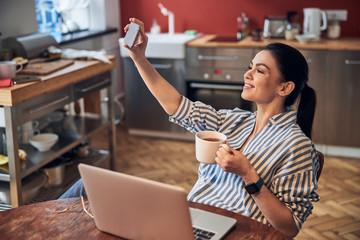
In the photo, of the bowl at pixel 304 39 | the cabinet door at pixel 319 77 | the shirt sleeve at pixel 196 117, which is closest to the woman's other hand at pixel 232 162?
the shirt sleeve at pixel 196 117

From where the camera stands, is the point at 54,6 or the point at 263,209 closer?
the point at 263,209

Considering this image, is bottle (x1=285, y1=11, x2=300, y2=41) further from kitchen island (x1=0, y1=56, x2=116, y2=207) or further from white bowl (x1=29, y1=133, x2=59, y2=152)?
white bowl (x1=29, y1=133, x2=59, y2=152)

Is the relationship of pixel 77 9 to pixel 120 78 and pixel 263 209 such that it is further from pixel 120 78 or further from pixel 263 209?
pixel 263 209

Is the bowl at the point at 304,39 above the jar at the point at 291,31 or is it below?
below

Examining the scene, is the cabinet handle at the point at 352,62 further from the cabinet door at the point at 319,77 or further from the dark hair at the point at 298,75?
the dark hair at the point at 298,75

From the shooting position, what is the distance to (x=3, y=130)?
265 cm

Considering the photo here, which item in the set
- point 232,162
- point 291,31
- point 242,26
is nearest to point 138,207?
point 232,162

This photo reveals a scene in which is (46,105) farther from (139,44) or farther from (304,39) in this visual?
(304,39)

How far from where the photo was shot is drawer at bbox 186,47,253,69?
385 cm

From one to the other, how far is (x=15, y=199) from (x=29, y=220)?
4.15ft

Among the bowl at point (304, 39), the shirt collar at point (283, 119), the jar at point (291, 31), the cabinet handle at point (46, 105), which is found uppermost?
the jar at point (291, 31)

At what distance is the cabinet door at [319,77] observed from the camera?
3.67 m

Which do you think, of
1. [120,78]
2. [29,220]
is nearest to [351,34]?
[120,78]

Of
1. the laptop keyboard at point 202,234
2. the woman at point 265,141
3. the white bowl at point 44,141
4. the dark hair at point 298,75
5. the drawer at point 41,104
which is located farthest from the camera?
the white bowl at point 44,141
